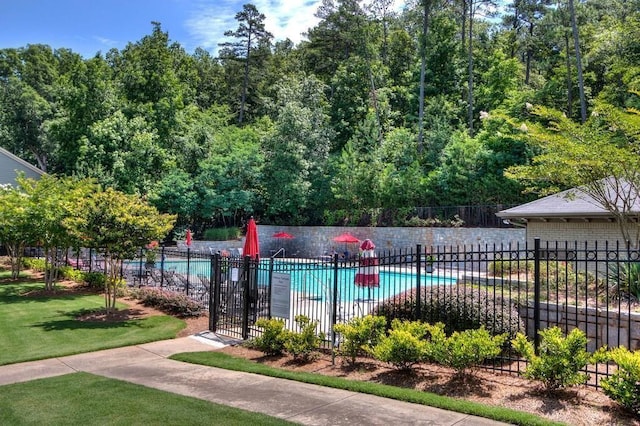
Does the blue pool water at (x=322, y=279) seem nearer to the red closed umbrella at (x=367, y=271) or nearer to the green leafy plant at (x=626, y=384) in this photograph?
the red closed umbrella at (x=367, y=271)

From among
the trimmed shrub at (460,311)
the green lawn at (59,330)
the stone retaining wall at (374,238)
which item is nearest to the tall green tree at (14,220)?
the green lawn at (59,330)

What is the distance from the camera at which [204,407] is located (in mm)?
5930

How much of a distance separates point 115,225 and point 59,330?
2809mm

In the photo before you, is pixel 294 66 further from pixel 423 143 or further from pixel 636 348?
pixel 636 348

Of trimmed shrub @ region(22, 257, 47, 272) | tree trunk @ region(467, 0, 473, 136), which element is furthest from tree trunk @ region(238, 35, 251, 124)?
trimmed shrub @ region(22, 257, 47, 272)

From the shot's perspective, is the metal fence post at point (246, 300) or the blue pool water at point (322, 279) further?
the metal fence post at point (246, 300)

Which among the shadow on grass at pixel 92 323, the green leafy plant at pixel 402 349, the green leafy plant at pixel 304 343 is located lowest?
the shadow on grass at pixel 92 323

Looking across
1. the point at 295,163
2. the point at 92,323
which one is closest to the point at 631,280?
the point at 92,323

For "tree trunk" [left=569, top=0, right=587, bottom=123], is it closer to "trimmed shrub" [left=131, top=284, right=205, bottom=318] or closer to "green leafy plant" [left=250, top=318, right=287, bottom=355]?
"trimmed shrub" [left=131, top=284, right=205, bottom=318]

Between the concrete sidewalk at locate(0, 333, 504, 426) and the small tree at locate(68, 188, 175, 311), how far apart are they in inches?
141

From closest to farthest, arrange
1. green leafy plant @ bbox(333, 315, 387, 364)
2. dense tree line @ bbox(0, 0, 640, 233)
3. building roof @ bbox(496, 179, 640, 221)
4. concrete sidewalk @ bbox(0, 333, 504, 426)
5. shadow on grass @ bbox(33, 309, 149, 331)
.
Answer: concrete sidewalk @ bbox(0, 333, 504, 426), green leafy plant @ bbox(333, 315, 387, 364), shadow on grass @ bbox(33, 309, 149, 331), building roof @ bbox(496, 179, 640, 221), dense tree line @ bbox(0, 0, 640, 233)

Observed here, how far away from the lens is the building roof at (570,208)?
14.6m

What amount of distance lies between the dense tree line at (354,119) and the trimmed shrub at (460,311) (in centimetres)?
2040

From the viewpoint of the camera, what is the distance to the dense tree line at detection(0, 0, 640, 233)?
1186 inches
